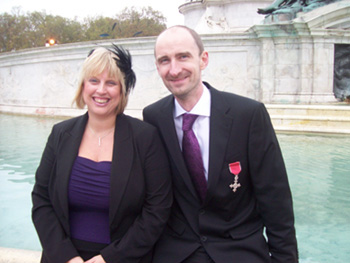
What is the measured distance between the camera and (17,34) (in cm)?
3900

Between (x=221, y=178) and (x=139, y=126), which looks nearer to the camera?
(x=221, y=178)

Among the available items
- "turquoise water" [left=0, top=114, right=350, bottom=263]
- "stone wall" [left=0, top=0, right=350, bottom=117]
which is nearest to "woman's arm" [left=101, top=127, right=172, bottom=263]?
"turquoise water" [left=0, top=114, right=350, bottom=263]

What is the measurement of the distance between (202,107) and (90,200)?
35.2 inches

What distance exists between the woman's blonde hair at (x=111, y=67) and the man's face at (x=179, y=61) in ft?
0.76

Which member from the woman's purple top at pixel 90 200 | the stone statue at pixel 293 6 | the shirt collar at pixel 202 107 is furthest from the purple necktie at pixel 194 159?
the stone statue at pixel 293 6

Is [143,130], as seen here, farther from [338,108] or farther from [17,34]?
[17,34]

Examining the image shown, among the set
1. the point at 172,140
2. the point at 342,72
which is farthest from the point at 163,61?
the point at 342,72

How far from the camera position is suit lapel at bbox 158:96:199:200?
223 centimetres

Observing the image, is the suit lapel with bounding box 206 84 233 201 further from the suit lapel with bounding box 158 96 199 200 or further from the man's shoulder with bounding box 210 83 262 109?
the suit lapel with bounding box 158 96 199 200

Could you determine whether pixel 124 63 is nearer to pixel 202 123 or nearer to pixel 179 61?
pixel 179 61

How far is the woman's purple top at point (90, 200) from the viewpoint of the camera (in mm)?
2201

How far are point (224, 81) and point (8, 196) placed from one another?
938 centimetres

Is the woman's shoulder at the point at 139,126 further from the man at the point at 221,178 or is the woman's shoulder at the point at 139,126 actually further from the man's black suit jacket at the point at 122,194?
the man at the point at 221,178

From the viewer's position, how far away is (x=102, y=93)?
2.30 metres
